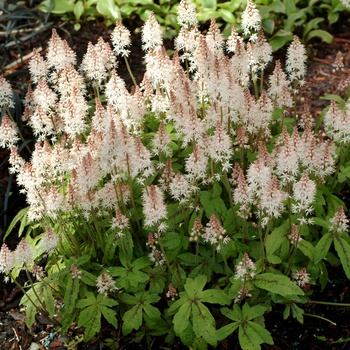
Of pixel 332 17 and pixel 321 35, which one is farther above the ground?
pixel 332 17

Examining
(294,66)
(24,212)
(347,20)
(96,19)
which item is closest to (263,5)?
(347,20)

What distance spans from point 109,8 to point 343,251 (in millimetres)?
5202

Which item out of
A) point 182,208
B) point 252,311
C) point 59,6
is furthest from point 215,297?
point 59,6

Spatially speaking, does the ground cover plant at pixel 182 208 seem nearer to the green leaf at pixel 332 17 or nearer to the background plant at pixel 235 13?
the background plant at pixel 235 13

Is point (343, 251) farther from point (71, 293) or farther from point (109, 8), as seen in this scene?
point (109, 8)

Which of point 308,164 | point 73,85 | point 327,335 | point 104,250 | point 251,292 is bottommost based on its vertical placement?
point 327,335

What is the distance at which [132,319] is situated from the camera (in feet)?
12.8

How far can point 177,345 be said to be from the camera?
14.2ft

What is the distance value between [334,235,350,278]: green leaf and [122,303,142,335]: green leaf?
4.68 feet

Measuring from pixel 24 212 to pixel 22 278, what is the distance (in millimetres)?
932

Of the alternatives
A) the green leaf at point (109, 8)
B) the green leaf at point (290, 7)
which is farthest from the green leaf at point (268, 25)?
the green leaf at point (109, 8)

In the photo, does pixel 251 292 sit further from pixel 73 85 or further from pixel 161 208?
pixel 73 85

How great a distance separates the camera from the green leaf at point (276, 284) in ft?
11.9

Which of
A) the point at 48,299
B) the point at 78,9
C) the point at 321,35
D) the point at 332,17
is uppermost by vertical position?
the point at 78,9
